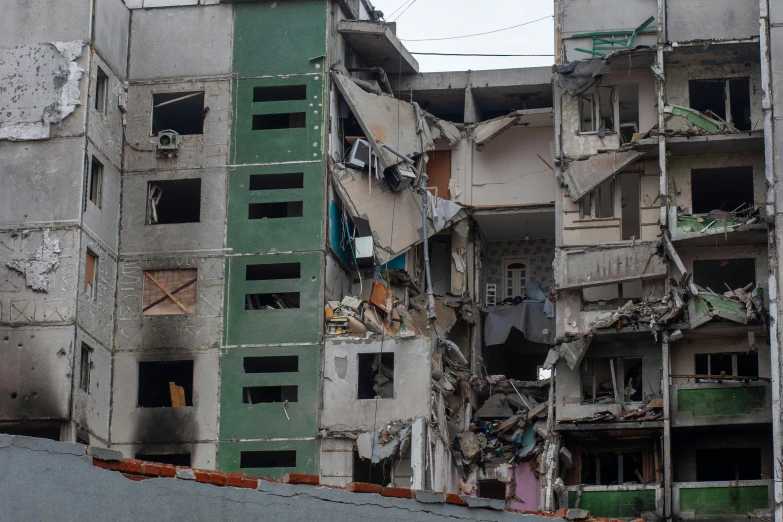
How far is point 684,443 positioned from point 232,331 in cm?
1237

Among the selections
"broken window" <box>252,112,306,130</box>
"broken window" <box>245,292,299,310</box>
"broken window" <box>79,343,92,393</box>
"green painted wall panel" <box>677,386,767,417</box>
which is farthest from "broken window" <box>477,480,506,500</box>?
"broken window" <box>252,112,306,130</box>

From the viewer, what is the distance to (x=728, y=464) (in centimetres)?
4494

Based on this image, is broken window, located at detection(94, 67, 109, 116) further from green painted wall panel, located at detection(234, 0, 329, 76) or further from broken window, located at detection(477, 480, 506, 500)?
broken window, located at detection(477, 480, 506, 500)

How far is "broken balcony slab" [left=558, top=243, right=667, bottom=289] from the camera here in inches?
1811

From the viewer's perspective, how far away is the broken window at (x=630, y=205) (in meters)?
47.7

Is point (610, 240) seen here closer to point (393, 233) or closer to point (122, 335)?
point (393, 233)

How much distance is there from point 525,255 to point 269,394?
11275 mm

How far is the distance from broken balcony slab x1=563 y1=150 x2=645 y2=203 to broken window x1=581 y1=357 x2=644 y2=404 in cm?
468

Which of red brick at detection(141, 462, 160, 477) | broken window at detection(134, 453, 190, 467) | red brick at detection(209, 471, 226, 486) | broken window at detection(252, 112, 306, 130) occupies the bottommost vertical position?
red brick at detection(209, 471, 226, 486)

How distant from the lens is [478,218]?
51469mm

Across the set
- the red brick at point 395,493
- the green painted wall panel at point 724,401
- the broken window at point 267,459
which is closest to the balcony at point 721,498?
the green painted wall panel at point 724,401

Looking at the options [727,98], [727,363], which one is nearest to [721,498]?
[727,363]

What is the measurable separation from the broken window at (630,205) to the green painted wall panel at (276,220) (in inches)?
340

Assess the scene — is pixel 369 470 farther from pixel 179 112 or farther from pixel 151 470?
pixel 151 470
